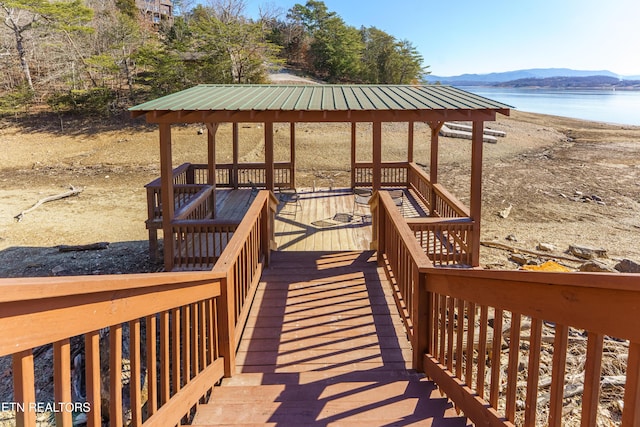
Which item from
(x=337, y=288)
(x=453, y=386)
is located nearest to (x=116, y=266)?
(x=337, y=288)

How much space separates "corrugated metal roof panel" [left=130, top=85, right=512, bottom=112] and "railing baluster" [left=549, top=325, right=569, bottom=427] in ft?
14.7

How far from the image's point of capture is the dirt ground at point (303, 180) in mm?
9438

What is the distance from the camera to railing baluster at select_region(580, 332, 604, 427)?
141 cm

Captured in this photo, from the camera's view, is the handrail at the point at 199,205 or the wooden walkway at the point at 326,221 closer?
the handrail at the point at 199,205

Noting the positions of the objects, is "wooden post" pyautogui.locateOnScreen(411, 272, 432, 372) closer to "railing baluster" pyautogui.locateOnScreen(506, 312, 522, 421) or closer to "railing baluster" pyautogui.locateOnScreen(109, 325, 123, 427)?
"railing baluster" pyautogui.locateOnScreen(506, 312, 522, 421)

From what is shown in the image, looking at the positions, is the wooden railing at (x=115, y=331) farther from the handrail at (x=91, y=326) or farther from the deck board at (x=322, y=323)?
the deck board at (x=322, y=323)

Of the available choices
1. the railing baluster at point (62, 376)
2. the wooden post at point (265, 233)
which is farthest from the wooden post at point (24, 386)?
the wooden post at point (265, 233)

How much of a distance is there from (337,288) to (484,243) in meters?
5.58

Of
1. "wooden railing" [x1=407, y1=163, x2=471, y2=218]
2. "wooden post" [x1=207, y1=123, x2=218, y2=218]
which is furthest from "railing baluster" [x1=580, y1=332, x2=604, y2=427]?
"wooden post" [x1=207, y1=123, x2=218, y2=218]

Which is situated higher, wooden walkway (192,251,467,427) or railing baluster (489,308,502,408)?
railing baluster (489,308,502,408)

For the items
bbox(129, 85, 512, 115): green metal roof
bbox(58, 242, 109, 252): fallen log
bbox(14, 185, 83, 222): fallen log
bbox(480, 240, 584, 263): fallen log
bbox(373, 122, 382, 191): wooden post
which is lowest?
bbox(480, 240, 584, 263): fallen log

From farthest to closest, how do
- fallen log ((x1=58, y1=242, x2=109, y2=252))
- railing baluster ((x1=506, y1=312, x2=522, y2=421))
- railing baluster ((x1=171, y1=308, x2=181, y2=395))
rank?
fallen log ((x1=58, y1=242, x2=109, y2=252)), railing baluster ((x1=171, y1=308, x2=181, y2=395)), railing baluster ((x1=506, y1=312, x2=522, y2=421))

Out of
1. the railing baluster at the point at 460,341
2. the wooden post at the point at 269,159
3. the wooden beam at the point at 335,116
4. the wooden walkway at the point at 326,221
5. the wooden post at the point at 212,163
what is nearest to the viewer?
the railing baluster at the point at 460,341

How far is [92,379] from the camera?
4.92 feet
